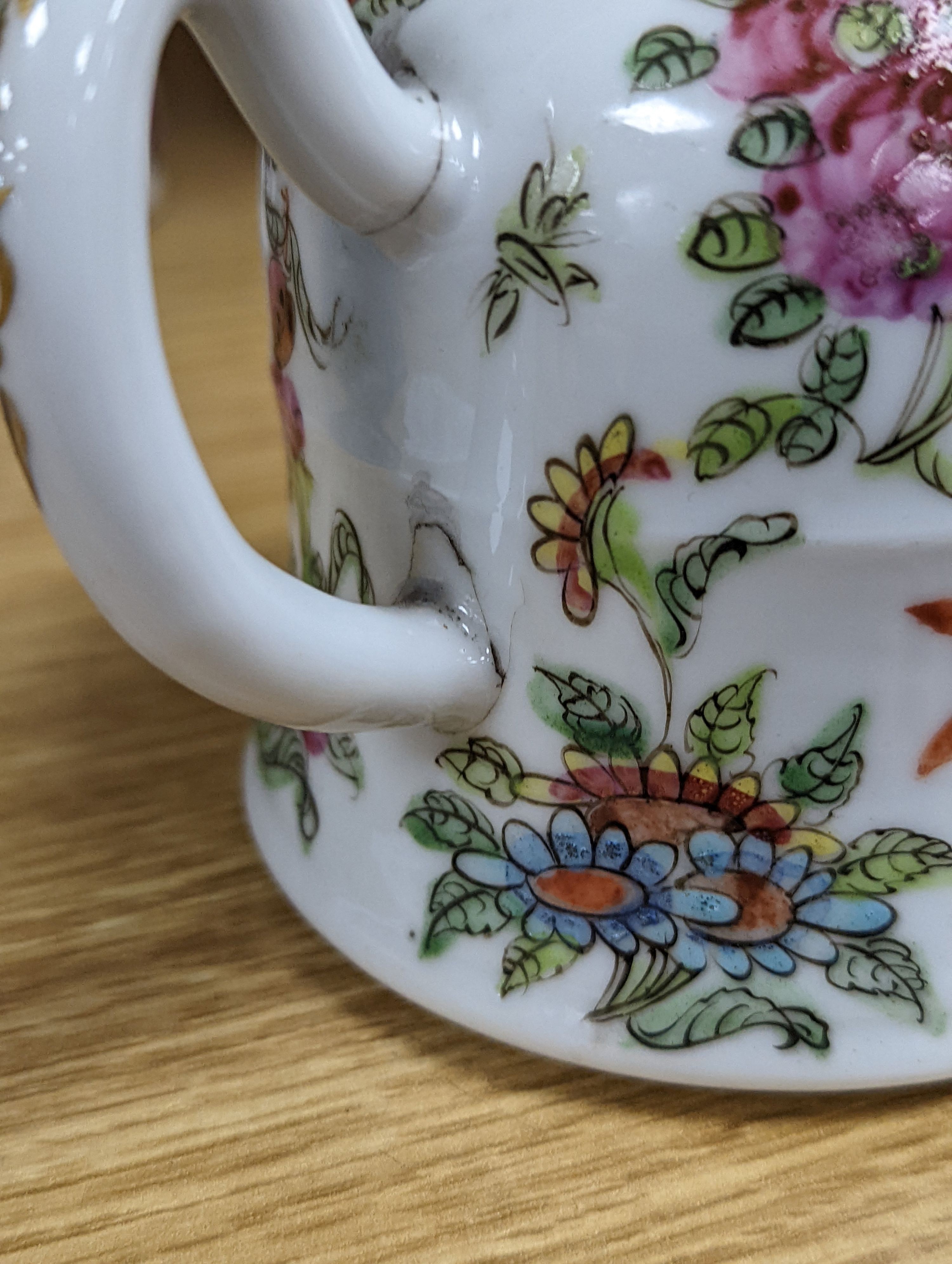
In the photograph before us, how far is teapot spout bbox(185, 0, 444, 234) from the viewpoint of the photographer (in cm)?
21

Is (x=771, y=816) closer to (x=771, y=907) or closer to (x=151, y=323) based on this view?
(x=771, y=907)

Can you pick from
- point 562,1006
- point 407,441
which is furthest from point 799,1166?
point 407,441

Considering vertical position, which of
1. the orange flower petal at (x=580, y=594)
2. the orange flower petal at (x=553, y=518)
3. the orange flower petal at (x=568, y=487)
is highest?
the orange flower petal at (x=568, y=487)

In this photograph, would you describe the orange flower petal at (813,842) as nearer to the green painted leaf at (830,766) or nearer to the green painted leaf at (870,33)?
the green painted leaf at (830,766)

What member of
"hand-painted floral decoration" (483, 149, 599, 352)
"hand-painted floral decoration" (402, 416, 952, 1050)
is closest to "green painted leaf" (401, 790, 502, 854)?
"hand-painted floral decoration" (402, 416, 952, 1050)

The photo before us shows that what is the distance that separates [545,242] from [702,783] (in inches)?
4.1

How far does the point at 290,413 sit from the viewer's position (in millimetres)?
299

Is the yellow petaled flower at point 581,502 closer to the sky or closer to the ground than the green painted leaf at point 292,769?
closer to the sky

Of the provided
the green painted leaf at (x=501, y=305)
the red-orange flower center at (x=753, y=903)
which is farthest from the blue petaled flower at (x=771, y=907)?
the green painted leaf at (x=501, y=305)

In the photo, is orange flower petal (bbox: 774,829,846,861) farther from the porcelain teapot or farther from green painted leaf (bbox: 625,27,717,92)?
green painted leaf (bbox: 625,27,717,92)

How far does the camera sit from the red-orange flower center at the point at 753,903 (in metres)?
0.27

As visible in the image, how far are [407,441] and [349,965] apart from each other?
126mm

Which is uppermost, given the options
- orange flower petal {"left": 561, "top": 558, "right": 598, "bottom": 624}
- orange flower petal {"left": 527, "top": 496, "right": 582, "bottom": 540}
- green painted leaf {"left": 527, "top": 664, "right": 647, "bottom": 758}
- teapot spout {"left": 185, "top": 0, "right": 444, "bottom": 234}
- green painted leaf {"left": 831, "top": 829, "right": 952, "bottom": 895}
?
teapot spout {"left": 185, "top": 0, "right": 444, "bottom": 234}

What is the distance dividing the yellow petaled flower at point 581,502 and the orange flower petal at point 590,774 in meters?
0.03
